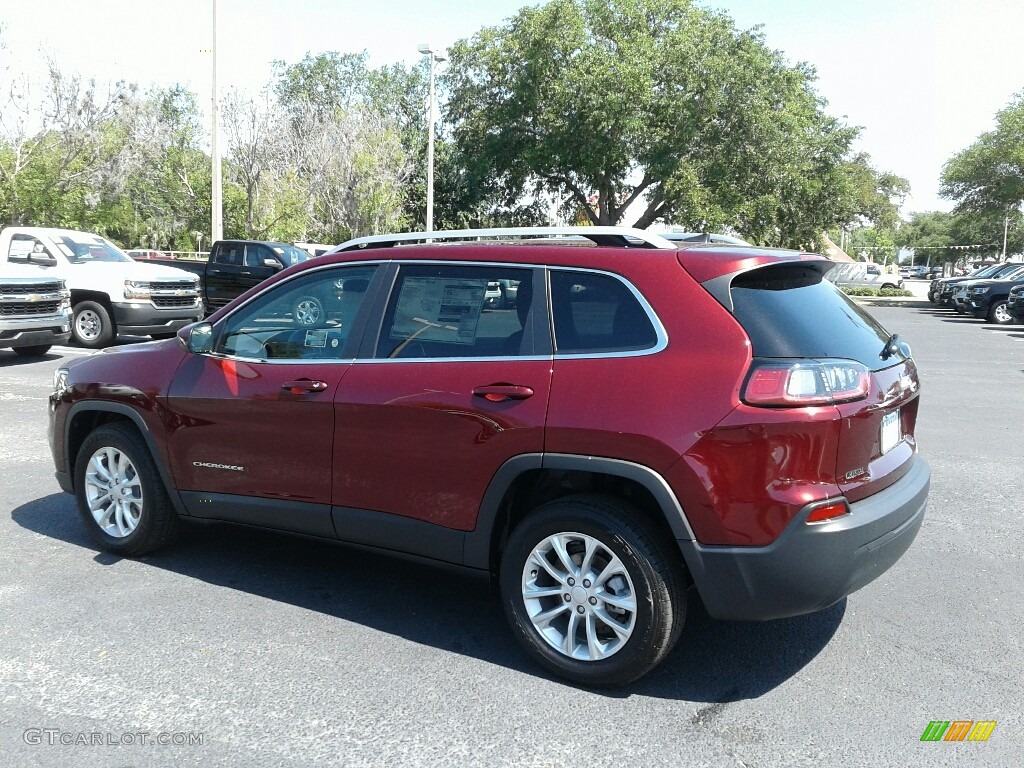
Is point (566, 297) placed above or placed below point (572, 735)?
above

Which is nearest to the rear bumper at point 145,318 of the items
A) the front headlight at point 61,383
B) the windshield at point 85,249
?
the windshield at point 85,249

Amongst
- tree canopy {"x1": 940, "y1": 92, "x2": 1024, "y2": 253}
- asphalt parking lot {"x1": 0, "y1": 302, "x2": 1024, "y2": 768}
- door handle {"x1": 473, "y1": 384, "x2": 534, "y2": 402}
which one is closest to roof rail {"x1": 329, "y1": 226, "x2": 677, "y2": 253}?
door handle {"x1": 473, "y1": 384, "x2": 534, "y2": 402}

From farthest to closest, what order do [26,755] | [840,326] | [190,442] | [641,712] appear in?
[190,442] < [840,326] < [641,712] < [26,755]

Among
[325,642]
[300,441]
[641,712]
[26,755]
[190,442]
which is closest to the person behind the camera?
[26,755]

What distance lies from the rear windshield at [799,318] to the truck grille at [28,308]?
1146 centimetres

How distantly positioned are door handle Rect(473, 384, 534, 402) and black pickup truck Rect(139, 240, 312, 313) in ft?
56.3

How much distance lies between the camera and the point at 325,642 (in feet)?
13.0

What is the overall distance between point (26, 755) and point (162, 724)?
43cm

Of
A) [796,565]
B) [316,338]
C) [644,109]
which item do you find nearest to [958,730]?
[796,565]

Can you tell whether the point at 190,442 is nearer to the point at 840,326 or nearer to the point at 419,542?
the point at 419,542

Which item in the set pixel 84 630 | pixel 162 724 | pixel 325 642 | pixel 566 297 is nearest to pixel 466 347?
pixel 566 297

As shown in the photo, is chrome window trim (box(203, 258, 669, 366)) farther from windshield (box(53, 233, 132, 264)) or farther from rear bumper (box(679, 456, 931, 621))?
windshield (box(53, 233, 132, 264))

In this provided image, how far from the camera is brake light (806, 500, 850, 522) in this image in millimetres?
3197

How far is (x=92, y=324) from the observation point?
14.5 m
